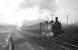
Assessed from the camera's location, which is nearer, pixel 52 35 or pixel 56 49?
pixel 56 49

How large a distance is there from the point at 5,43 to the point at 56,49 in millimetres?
5101

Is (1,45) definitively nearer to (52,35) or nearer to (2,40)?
(2,40)

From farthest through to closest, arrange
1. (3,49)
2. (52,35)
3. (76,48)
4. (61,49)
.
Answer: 1. (52,35)
2. (61,49)
3. (76,48)
4. (3,49)

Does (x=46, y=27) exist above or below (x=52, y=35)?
above

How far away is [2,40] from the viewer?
7.14 metres

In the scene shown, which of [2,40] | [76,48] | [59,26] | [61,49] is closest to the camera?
[2,40]

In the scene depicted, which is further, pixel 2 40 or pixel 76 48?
pixel 76 48

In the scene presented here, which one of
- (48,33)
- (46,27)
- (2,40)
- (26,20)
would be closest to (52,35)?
(48,33)

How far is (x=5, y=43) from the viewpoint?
22.0 ft

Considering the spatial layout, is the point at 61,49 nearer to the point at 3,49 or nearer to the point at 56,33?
the point at 3,49

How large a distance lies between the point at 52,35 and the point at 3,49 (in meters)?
17.9

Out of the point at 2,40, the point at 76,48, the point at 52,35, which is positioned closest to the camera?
the point at 2,40

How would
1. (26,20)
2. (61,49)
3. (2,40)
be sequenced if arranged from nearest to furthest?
(2,40)
(61,49)
(26,20)

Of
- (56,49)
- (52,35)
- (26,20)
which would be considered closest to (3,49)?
(56,49)
